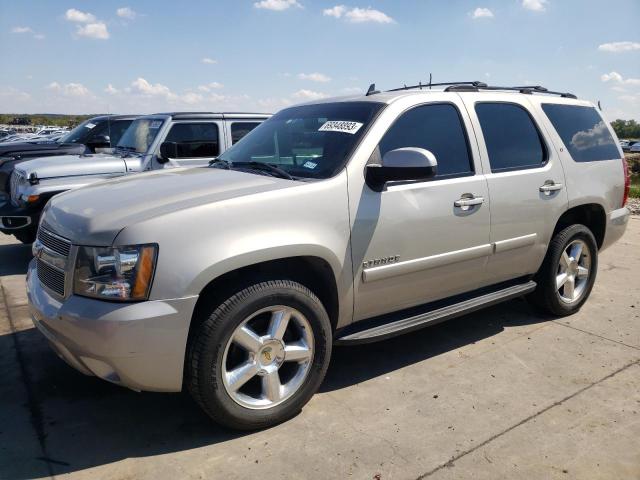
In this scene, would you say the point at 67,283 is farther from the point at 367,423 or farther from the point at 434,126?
the point at 434,126

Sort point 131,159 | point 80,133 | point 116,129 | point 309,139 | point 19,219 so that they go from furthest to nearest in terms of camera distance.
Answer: point 80,133
point 116,129
point 131,159
point 19,219
point 309,139

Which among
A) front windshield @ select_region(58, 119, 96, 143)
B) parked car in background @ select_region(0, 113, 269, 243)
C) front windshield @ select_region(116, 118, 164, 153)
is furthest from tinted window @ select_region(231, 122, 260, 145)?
front windshield @ select_region(58, 119, 96, 143)

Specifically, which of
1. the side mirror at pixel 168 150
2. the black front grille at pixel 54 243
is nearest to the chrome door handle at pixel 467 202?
the black front grille at pixel 54 243

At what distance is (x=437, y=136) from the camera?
12.0 feet

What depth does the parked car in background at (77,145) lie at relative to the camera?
730cm

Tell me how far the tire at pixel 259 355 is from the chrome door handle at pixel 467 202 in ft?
3.99

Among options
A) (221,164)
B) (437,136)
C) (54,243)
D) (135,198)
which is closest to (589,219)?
(437,136)

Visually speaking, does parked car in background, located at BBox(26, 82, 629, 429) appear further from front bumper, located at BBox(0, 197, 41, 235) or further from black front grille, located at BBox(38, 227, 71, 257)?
front bumper, located at BBox(0, 197, 41, 235)

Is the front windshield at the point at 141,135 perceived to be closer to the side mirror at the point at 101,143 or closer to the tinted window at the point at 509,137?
the side mirror at the point at 101,143

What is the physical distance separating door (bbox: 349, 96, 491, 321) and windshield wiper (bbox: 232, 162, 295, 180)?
17.2 inches

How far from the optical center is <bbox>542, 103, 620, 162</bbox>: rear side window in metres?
4.50

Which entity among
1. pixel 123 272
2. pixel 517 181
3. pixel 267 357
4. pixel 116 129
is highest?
pixel 116 129

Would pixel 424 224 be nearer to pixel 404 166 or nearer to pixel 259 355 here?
pixel 404 166

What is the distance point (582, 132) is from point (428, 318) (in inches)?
94.3
